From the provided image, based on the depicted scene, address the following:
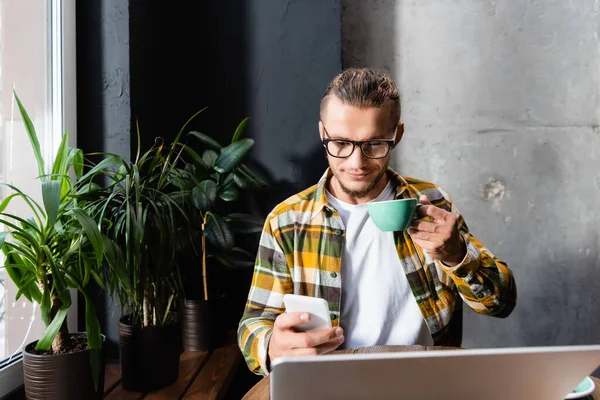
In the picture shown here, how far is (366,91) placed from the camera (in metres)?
1.49

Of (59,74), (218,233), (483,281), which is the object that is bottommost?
(483,281)

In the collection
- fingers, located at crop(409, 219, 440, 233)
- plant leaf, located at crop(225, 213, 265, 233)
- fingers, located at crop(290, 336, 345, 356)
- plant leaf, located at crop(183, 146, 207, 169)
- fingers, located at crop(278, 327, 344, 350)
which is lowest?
fingers, located at crop(290, 336, 345, 356)

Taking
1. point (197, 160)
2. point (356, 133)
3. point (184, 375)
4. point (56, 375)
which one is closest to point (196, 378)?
point (184, 375)

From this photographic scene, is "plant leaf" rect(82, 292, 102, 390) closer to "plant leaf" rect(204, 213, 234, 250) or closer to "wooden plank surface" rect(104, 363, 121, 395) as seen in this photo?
"wooden plank surface" rect(104, 363, 121, 395)

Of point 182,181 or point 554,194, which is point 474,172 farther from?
point 182,181

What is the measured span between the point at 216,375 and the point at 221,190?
0.65 meters

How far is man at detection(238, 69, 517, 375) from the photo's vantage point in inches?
58.1

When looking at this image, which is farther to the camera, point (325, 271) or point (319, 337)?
point (325, 271)

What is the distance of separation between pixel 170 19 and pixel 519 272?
1.84 meters

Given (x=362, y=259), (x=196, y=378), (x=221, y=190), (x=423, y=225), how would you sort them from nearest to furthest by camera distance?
(x=423, y=225) < (x=362, y=259) < (x=196, y=378) < (x=221, y=190)

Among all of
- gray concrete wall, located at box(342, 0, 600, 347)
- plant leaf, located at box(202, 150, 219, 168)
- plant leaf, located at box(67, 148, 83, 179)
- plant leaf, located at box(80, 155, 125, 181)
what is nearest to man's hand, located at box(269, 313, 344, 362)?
plant leaf, located at box(80, 155, 125, 181)

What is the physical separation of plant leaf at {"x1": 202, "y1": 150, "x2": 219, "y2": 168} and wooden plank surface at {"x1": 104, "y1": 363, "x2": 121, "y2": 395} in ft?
2.56

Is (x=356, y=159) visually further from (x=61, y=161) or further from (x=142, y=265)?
(x=61, y=161)

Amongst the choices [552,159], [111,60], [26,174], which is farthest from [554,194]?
[26,174]
